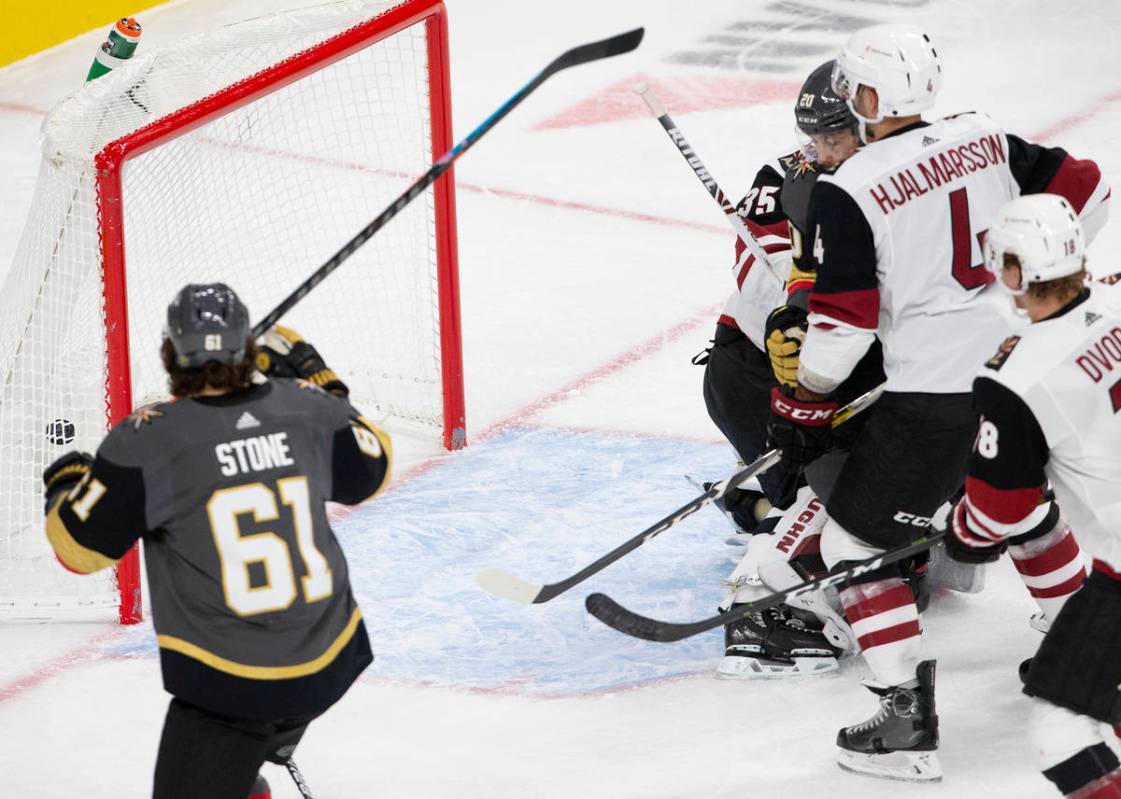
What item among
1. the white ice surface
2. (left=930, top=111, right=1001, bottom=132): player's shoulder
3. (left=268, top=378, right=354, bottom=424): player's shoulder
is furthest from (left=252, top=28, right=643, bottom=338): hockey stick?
the white ice surface

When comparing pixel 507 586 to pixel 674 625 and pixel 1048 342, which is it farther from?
pixel 1048 342

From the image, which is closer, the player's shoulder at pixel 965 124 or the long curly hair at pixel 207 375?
the long curly hair at pixel 207 375

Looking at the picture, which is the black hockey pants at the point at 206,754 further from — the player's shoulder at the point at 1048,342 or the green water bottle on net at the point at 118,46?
the green water bottle on net at the point at 118,46

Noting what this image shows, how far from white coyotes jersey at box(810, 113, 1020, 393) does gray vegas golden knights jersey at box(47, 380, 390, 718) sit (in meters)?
1.07

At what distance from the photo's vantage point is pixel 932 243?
3.16 meters

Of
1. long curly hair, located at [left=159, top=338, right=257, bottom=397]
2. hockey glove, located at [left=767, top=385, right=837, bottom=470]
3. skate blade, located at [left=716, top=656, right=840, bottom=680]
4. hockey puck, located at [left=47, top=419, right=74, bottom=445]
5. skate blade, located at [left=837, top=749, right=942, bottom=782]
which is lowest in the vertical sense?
skate blade, located at [left=716, top=656, right=840, bottom=680]

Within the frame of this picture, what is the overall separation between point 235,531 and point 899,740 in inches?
54.9

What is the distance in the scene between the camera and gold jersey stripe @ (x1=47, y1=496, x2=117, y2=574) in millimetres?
2471

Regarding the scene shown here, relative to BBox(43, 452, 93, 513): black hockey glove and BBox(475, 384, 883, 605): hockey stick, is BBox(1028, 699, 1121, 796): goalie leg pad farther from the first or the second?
BBox(43, 452, 93, 513): black hockey glove

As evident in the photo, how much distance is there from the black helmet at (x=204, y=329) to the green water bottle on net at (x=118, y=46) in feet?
7.10

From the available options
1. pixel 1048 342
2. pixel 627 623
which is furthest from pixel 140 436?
pixel 1048 342

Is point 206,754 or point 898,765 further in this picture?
point 898,765

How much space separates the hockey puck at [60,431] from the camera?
391 cm

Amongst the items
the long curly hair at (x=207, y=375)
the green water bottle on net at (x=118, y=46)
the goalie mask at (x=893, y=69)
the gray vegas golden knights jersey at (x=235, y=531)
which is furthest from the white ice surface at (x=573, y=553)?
the green water bottle on net at (x=118, y=46)
